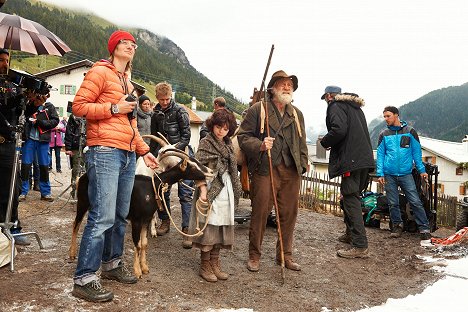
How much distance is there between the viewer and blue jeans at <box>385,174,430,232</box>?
6.44m

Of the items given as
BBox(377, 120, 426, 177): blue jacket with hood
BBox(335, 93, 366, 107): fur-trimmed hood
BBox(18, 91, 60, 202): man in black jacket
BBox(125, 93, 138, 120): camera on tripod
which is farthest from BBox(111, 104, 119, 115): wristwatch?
BBox(18, 91, 60, 202): man in black jacket

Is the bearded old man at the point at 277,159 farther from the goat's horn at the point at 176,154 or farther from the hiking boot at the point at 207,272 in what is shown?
the goat's horn at the point at 176,154

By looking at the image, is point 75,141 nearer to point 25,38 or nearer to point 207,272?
point 25,38

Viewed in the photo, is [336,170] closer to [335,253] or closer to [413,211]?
[335,253]

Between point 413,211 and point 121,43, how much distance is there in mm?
5680

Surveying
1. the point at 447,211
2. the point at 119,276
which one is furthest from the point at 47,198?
the point at 447,211

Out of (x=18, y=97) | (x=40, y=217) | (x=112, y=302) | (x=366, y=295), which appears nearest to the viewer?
(x=112, y=302)

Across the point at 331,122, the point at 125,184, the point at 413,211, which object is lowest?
the point at 413,211

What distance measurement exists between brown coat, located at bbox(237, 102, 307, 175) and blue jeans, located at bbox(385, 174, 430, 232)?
2678 millimetres

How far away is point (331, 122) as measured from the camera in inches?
219

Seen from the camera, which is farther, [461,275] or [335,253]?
[335,253]

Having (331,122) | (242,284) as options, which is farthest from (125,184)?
(331,122)

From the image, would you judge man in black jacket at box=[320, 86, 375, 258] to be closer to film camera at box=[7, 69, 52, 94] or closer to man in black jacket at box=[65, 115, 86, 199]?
film camera at box=[7, 69, 52, 94]

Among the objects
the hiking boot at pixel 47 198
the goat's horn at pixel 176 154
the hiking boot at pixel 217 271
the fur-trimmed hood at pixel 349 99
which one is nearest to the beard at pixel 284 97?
the fur-trimmed hood at pixel 349 99
